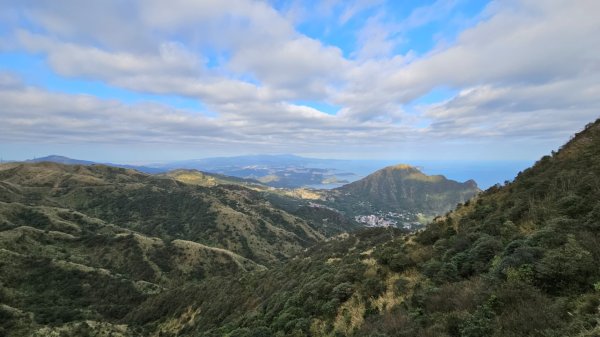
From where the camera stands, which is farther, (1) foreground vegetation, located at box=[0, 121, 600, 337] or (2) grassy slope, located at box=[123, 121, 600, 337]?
(1) foreground vegetation, located at box=[0, 121, 600, 337]

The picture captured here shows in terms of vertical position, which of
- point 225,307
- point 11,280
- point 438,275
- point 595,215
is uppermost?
point 595,215

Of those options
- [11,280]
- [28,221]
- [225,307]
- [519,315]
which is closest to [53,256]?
[11,280]

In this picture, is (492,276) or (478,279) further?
(478,279)

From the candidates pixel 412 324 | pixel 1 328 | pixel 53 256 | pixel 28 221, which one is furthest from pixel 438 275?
pixel 28 221

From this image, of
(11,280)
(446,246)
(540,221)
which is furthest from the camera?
(11,280)

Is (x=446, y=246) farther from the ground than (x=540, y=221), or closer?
closer

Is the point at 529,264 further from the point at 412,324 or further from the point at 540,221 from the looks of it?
the point at 540,221

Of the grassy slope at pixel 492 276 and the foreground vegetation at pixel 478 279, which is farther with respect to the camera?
the foreground vegetation at pixel 478 279

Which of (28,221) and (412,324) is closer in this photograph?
(412,324)

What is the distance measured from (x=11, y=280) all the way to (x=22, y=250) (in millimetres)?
21649

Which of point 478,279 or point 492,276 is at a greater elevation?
point 492,276

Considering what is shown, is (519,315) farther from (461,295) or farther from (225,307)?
(225,307)

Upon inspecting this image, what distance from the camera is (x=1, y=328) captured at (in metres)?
52.1

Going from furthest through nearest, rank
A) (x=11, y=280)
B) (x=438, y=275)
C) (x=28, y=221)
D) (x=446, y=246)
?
(x=28, y=221) → (x=11, y=280) → (x=446, y=246) → (x=438, y=275)
